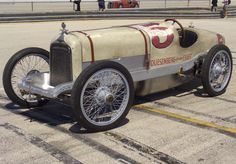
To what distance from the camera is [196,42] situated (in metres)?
7.01

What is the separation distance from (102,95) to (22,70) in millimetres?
1647

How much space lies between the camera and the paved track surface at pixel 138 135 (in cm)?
457

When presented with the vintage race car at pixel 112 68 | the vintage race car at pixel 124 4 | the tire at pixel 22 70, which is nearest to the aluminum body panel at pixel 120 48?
the vintage race car at pixel 112 68

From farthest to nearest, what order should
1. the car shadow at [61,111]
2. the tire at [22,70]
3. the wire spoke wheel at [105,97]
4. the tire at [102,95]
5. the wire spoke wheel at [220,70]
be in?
the wire spoke wheel at [220,70] → the tire at [22,70] → the car shadow at [61,111] → the wire spoke wheel at [105,97] → the tire at [102,95]

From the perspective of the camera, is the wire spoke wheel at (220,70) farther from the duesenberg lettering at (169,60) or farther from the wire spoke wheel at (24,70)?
the wire spoke wheel at (24,70)

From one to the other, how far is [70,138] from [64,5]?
33.7 meters

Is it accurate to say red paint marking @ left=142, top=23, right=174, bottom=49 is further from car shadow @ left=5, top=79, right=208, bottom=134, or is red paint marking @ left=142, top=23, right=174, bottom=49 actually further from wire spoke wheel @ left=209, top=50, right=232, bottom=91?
car shadow @ left=5, top=79, right=208, bottom=134

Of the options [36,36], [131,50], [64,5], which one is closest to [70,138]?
[131,50]

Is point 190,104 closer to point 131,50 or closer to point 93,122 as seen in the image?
point 131,50

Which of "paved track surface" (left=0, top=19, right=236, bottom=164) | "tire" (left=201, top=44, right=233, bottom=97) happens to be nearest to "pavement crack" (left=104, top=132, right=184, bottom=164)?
"paved track surface" (left=0, top=19, right=236, bottom=164)

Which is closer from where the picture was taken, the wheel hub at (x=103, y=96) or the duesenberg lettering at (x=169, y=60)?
the wheel hub at (x=103, y=96)

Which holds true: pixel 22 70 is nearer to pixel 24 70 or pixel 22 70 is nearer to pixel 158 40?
pixel 24 70

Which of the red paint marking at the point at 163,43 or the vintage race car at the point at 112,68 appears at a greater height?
the red paint marking at the point at 163,43

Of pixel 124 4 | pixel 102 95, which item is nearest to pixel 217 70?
pixel 102 95
